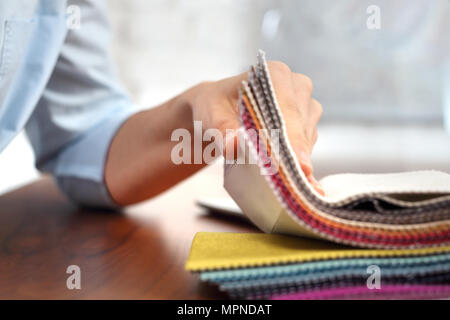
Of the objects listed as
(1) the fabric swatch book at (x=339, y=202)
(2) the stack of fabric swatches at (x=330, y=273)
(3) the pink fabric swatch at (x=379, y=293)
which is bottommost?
(3) the pink fabric swatch at (x=379, y=293)

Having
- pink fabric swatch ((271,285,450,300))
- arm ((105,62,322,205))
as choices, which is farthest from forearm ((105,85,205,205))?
pink fabric swatch ((271,285,450,300))

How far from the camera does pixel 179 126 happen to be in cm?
49

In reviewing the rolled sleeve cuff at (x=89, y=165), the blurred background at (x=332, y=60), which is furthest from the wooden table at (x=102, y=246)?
the blurred background at (x=332, y=60)

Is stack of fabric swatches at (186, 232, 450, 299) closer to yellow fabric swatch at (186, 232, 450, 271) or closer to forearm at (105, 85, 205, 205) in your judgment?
yellow fabric swatch at (186, 232, 450, 271)

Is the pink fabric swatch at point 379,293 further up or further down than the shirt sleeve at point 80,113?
further down

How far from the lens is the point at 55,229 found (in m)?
0.48

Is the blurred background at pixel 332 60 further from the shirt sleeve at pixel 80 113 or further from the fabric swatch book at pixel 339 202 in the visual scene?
the shirt sleeve at pixel 80 113

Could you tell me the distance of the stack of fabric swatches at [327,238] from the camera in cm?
27

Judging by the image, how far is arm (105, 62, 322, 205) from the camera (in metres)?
0.33

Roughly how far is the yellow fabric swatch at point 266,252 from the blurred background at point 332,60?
8 cm

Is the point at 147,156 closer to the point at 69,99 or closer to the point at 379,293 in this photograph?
the point at 69,99

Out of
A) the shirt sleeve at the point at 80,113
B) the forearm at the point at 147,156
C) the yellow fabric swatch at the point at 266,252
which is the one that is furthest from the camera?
the shirt sleeve at the point at 80,113

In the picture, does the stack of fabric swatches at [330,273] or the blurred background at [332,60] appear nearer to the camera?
the stack of fabric swatches at [330,273]
